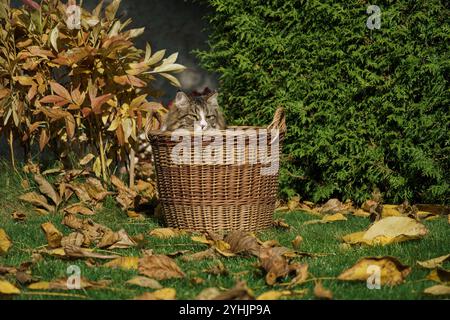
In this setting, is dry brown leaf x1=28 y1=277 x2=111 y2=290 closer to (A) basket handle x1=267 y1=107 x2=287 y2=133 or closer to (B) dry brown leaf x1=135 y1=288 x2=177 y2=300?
(B) dry brown leaf x1=135 y1=288 x2=177 y2=300

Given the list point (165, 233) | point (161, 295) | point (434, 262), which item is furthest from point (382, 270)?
point (165, 233)

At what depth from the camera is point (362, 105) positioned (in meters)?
5.04

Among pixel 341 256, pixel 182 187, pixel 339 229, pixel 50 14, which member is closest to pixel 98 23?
pixel 50 14

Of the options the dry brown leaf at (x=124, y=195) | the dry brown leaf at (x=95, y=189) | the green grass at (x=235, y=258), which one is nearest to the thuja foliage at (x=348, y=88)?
the green grass at (x=235, y=258)

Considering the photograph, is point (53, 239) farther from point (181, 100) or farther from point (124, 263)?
point (181, 100)

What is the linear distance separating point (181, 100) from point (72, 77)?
41.0 inches

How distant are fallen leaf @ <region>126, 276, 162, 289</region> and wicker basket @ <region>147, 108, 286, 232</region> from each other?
1.29 metres

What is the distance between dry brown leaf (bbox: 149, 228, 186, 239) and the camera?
414cm

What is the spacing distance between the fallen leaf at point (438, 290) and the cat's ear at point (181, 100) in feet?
7.98

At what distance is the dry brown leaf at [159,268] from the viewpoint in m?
3.05

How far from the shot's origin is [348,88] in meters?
5.05

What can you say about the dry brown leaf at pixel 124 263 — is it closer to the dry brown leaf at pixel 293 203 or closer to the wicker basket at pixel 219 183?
the wicker basket at pixel 219 183

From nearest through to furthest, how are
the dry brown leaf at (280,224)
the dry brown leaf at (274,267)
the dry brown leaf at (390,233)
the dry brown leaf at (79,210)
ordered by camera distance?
1. the dry brown leaf at (274,267)
2. the dry brown leaf at (390,233)
3. the dry brown leaf at (280,224)
4. the dry brown leaf at (79,210)

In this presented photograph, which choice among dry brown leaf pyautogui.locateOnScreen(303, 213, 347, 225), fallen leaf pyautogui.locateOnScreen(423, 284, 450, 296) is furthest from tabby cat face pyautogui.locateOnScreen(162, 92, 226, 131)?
fallen leaf pyautogui.locateOnScreen(423, 284, 450, 296)
